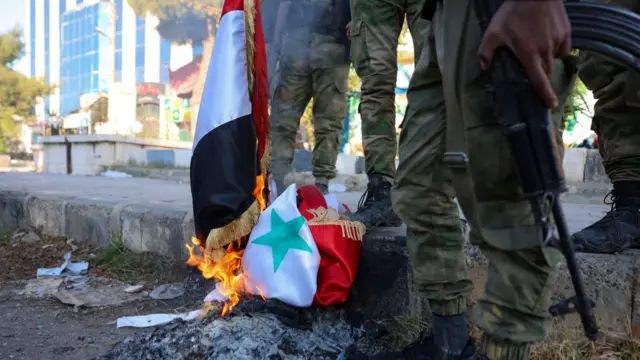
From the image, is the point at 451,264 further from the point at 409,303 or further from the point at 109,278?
the point at 109,278

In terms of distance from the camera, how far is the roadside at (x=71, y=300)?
1933mm

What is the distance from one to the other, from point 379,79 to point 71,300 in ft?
6.22

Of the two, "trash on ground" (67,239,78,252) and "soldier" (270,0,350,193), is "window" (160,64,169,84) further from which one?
"soldier" (270,0,350,193)

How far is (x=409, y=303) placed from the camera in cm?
194

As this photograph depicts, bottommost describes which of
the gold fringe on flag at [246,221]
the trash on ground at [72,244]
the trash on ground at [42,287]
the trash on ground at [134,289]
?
the trash on ground at [42,287]

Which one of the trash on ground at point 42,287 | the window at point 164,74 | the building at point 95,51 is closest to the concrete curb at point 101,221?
the trash on ground at point 42,287

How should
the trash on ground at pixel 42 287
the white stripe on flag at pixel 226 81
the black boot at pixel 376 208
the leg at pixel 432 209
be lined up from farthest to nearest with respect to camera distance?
1. the trash on ground at pixel 42 287
2. the black boot at pixel 376 208
3. the white stripe on flag at pixel 226 81
4. the leg at pixel 432 209

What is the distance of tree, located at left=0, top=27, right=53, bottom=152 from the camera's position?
2688 centimetres

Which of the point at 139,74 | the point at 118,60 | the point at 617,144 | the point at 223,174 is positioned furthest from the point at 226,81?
the point at 118,60

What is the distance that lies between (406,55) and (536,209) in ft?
54.0

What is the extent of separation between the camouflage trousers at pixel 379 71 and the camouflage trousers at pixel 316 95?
23.7 inches

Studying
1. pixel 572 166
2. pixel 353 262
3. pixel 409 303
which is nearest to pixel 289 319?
pixel 353 262

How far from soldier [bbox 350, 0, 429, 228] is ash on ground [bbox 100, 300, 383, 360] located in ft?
2.37

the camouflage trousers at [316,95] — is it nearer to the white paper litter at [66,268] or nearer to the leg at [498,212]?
the white paper litter at [66,268]
